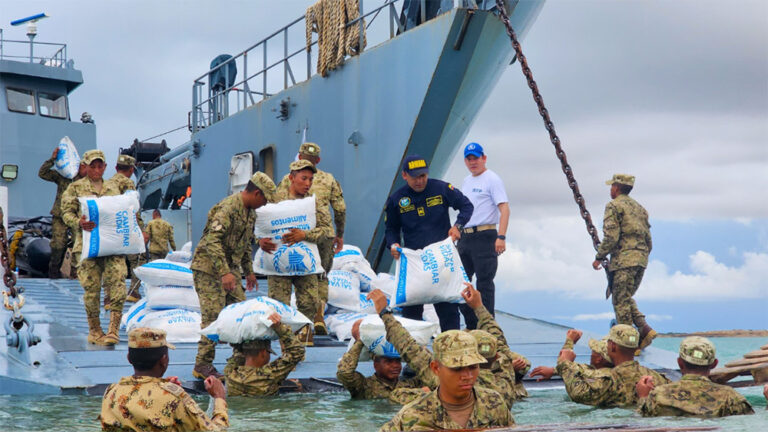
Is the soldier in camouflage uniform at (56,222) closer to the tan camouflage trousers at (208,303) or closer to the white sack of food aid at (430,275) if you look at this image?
the tan camouflage trousers at (208,303)

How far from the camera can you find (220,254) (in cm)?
703

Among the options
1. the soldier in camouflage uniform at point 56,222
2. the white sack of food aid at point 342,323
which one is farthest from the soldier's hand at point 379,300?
the soldier in camouflage uniform at point 56,222

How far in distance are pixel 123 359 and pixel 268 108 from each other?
8.48 m

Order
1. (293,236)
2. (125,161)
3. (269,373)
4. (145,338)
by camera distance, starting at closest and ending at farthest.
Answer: (145,338)
(269,373)
(293,236)
(125,161)

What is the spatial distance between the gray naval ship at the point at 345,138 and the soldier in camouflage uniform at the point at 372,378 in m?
0.56

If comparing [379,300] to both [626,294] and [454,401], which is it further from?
[626,294]

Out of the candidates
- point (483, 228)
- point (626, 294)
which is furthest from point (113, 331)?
point (626, 294)

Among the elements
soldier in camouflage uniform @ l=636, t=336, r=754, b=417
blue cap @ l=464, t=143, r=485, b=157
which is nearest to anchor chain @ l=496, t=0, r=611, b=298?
blue cap @ l=464, t=143, r=485, b=157

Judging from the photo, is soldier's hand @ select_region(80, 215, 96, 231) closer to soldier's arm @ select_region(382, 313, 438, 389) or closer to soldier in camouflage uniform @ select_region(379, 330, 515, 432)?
soldier's arm @ select_region(382, 313, 438, 389)

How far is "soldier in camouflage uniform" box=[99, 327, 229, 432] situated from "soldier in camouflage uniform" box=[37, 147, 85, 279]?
24.8 ft

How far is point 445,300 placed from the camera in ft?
23.9

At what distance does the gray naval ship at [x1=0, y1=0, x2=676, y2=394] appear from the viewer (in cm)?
738

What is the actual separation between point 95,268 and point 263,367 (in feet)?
7.17

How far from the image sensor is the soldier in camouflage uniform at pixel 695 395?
5316mm
